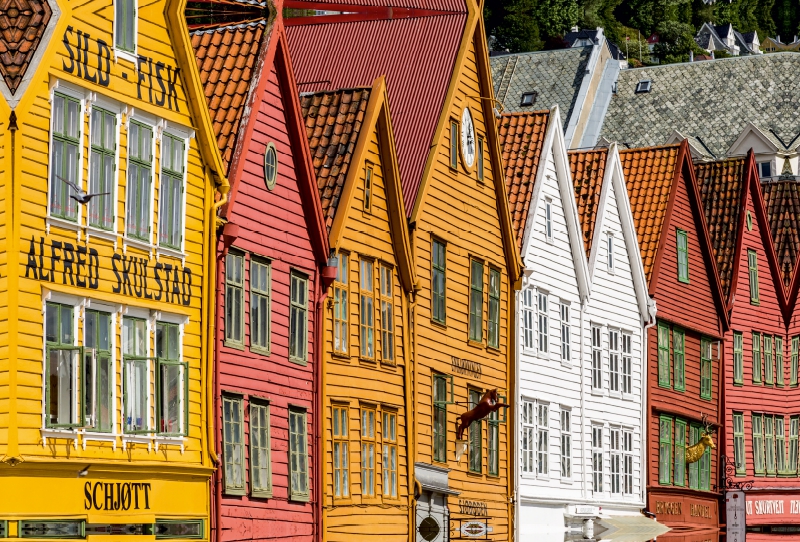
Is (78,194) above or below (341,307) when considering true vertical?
above

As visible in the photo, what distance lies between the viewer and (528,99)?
8350cm

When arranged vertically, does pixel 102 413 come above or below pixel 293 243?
below

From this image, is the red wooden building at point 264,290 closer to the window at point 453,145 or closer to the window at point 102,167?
the window at point 102,167

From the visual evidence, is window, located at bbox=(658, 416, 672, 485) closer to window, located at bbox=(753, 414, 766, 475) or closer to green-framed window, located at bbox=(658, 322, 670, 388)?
green-framed window, located at bbox=(658, 322, 670, 388)

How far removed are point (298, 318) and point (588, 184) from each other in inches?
713

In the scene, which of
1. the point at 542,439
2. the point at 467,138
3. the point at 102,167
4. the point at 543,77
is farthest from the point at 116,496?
the point at 543,77

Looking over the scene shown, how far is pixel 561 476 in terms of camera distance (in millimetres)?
44938

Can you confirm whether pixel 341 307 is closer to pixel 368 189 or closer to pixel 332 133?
pixel 368 189

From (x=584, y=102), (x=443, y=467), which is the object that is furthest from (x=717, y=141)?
(x=443, y=467)

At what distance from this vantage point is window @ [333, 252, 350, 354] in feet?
109

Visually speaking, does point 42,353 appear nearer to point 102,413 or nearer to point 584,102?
point 102,413

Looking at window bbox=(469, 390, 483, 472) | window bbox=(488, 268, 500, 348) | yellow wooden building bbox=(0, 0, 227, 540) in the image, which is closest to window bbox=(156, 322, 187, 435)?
yellow wooden building bbox=(0, 0, 227, 540)

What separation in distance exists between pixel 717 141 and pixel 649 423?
40.6 m

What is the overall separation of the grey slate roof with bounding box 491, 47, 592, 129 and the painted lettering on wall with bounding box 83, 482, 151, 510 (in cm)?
5880
